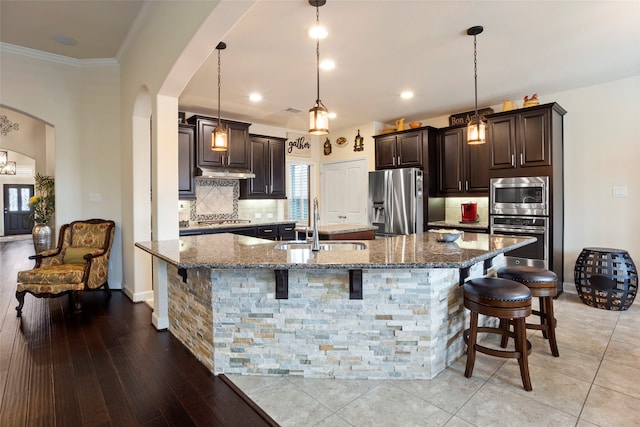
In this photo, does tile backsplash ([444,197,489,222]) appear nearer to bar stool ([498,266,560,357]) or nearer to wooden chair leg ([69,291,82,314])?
bar stool ([498,266,560,357])

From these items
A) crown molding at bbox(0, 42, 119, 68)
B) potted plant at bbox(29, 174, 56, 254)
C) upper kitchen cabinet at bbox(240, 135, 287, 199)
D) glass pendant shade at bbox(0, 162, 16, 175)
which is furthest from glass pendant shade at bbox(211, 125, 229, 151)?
glass pendant shade at bbox(0, 162, 16, 175)

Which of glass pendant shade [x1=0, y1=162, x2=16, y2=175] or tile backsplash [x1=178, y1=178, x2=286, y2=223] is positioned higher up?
glass pendant shade [x1=0, y1=162, x2=16, y2=175]

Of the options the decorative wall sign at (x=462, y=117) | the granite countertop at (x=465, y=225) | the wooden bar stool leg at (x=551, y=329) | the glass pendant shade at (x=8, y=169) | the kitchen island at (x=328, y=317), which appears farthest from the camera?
the glass pendant shade at (x=8, y=169)

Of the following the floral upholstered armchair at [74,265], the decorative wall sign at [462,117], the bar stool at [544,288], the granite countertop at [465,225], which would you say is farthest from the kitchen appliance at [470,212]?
the floral upholstered armchair at [74,265]

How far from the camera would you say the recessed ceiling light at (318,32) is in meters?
2.87

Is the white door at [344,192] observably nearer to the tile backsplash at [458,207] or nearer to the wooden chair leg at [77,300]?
the tile backsplash at [458,207]

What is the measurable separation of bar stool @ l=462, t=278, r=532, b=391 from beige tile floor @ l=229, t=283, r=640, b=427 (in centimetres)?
17

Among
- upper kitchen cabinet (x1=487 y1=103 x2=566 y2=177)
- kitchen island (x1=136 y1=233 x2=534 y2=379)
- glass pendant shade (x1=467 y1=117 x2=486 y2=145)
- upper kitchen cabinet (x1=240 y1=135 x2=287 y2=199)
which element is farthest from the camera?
upper kitchen cabinet (x1=240 y1=135 x2=287 y2=199)

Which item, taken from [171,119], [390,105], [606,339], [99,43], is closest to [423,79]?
[390,105]

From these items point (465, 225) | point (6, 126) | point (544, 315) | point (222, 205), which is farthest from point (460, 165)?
point (6, 126)

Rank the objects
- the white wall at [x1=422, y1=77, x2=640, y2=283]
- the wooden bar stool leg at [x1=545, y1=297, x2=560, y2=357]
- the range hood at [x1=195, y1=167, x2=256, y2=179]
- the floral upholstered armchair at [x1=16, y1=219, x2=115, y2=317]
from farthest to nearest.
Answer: the range hood at [x1=195, y1=167, x2=256, y2=179] < the white wall at [x1=422, y1=77, x2=640, y2=283] < the floral upholstered armchair at [x1=16, y1=219, x2=115, y2=317] < the wooden bar stool leg at [x1=545, y1=297, x2=560, y2=357]

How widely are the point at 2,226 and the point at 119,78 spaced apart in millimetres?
10894

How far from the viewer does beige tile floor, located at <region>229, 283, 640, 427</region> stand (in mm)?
1836

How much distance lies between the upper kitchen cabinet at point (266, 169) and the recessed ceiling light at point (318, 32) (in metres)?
2.95
